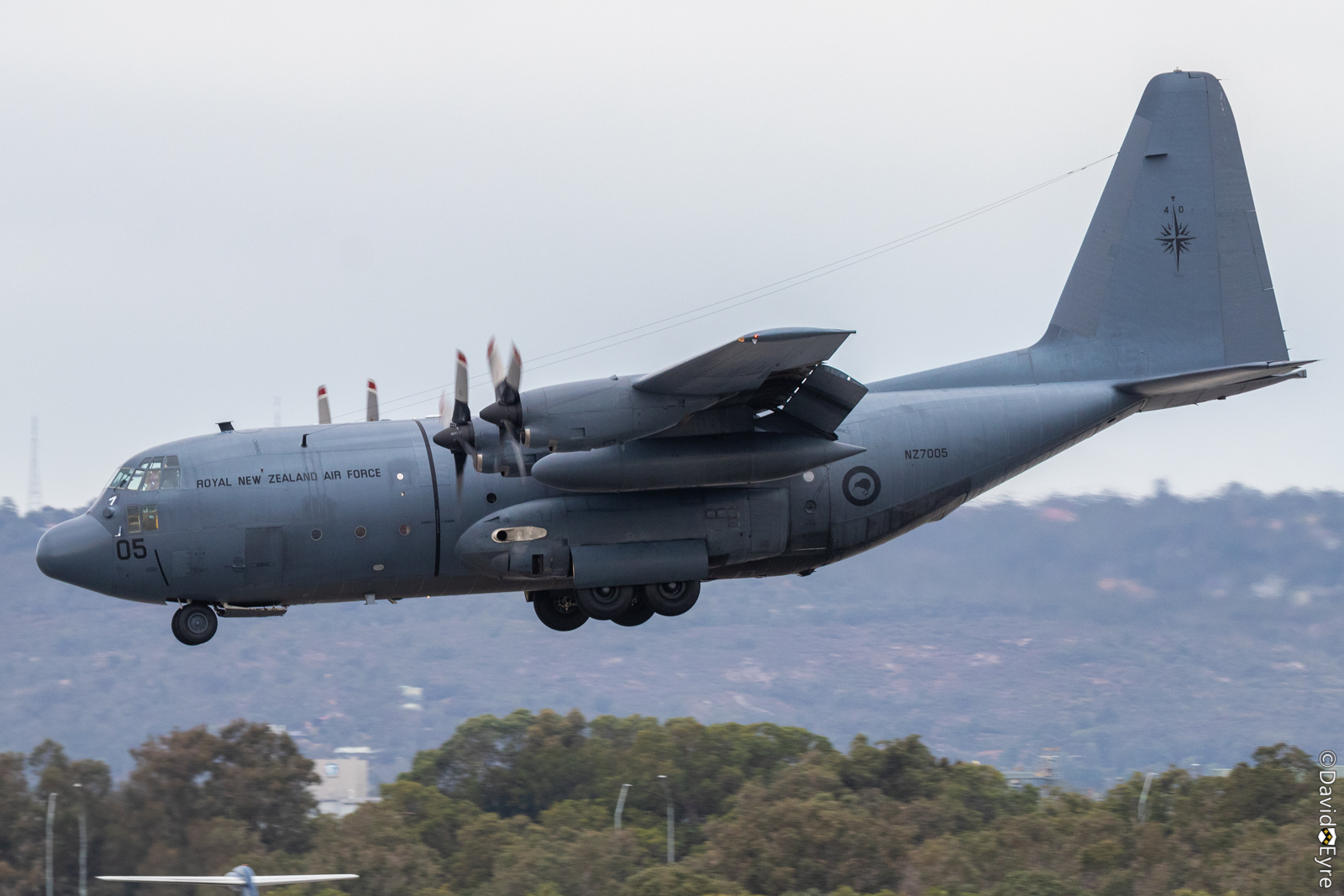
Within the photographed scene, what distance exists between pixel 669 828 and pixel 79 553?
24.4 metres

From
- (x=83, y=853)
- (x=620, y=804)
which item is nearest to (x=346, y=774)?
(x=620, y=804)

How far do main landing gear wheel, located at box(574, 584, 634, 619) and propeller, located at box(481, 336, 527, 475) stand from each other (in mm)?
3229

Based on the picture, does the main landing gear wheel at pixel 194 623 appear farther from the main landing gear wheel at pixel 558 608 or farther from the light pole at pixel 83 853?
the light pole at pixel 83 853

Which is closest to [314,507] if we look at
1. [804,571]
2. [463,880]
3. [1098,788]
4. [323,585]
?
[323,585]

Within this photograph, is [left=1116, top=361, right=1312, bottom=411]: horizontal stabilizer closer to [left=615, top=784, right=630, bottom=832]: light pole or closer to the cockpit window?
the cockpit window

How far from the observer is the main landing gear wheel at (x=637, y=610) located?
2238 centimetres

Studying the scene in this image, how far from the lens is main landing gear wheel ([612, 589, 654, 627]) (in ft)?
73.4

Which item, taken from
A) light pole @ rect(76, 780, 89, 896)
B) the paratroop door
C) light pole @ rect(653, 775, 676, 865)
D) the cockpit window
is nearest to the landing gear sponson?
the paratroop door

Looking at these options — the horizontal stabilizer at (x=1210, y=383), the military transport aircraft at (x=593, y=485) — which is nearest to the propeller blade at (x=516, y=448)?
the military transport aircraft at (x=593, y=485)

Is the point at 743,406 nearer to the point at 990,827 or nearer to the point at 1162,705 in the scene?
the point at 990,827

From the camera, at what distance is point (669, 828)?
4203 cm

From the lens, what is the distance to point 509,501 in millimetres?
21688

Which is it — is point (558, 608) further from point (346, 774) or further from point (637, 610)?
point (346, 774)

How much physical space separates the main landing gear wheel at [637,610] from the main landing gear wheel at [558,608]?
1089mm
